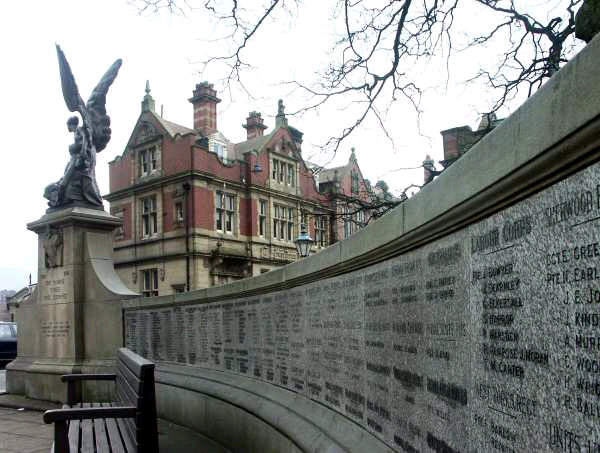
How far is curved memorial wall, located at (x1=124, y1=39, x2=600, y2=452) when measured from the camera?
65.4 inches

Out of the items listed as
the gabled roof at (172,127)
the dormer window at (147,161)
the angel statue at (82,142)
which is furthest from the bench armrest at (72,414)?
the dormer window at (147,161)

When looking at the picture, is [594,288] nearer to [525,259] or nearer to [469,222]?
[525,259]

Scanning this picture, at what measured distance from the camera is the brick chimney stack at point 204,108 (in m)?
42.6

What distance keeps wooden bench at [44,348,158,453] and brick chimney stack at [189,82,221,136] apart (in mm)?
38636

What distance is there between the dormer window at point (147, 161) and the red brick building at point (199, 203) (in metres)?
0.06

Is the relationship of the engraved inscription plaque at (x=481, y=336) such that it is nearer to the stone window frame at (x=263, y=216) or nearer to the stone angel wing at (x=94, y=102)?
the stone angel wing at (x=94, y=102)

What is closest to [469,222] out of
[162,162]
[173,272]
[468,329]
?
[468,329]

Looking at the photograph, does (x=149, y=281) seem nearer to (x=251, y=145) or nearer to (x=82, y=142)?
(x=251, y=145)

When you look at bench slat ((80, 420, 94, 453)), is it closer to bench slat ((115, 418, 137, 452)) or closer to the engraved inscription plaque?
bench slat ((115, 418, 137, 452))

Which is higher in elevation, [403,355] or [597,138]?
[597,138]

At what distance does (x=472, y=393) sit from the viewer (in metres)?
2.37

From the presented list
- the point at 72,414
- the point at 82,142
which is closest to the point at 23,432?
the point at 72,414

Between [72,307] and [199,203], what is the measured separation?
26627mm

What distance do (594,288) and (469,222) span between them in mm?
921
